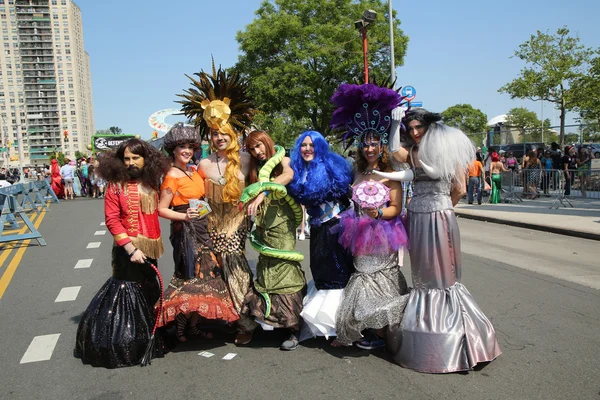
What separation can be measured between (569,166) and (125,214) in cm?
1641

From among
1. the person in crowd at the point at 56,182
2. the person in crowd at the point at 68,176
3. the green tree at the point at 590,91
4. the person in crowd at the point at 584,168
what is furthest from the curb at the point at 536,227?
the person in crowd at the point at 56,182

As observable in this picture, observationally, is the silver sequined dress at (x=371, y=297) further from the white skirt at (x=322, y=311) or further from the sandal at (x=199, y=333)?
the sandal at (x=199, y=333)

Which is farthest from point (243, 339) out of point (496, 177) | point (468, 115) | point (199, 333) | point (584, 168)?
point (468, 115)

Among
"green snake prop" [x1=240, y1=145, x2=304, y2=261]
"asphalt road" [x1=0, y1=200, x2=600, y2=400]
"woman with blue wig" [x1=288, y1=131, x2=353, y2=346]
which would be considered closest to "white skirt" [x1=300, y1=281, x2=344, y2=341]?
"woman with blue wig" [x1=288, y1=131, x2=353, y2=346]

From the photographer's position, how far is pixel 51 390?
3418mm

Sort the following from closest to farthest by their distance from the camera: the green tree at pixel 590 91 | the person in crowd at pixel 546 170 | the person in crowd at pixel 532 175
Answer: the person in crowd at pixel 546 170, the person in crowd at pixel 532 175, the green tree at pixel 590 91

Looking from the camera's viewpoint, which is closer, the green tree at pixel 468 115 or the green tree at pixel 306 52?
the green tree at pixel 306 52

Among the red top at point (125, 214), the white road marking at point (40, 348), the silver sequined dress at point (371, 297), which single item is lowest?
the white road marking at point (40, 348)

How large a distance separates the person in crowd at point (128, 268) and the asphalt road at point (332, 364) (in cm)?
17

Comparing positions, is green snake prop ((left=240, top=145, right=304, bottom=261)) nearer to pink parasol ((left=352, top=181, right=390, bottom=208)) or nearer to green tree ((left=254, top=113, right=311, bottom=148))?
pink parasol ((left=352, top=181, right=390, bottom=208))

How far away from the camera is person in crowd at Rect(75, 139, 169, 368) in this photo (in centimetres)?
371

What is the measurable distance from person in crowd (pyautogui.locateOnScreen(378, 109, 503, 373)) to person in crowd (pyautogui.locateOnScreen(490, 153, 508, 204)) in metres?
12.3

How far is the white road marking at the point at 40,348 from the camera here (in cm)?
402

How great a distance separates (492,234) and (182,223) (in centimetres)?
766
